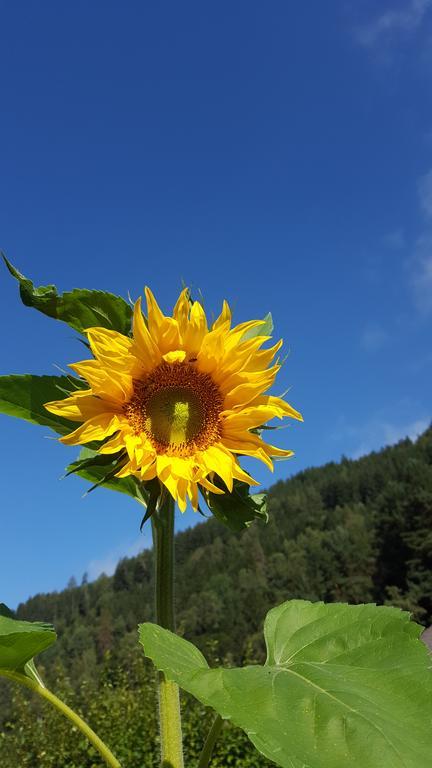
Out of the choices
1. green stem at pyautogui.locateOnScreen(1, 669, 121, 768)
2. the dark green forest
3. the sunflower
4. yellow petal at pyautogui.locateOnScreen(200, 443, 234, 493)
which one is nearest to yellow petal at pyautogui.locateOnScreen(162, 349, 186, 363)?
the sunflower

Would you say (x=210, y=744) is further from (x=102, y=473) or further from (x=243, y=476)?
(x=102, y=473)

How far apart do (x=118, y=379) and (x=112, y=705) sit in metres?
9.65

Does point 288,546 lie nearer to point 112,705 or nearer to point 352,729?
point 112,705

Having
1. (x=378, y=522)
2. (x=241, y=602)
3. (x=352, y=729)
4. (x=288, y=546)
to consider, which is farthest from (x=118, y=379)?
(x=288, y=546)

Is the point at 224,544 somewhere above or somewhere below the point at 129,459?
above

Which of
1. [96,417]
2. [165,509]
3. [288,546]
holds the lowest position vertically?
[165,509]

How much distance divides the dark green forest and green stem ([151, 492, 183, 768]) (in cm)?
605

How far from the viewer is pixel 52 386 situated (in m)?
1.88

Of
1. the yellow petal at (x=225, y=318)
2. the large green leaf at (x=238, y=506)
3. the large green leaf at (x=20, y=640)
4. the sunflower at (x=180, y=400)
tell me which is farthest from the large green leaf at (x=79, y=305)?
the large green leaf at (x=20, y=640)

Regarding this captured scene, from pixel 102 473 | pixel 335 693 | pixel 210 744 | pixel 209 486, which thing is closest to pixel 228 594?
pixel 102 473

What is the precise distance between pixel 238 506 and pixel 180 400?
33 cm

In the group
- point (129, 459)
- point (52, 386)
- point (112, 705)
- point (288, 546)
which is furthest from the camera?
point (288, 546)

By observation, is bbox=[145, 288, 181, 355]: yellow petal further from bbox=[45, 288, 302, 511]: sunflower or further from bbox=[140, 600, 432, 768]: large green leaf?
bbox=[140, 600, 432, 768]: large green leaf

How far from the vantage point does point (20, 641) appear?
61.6 inches
